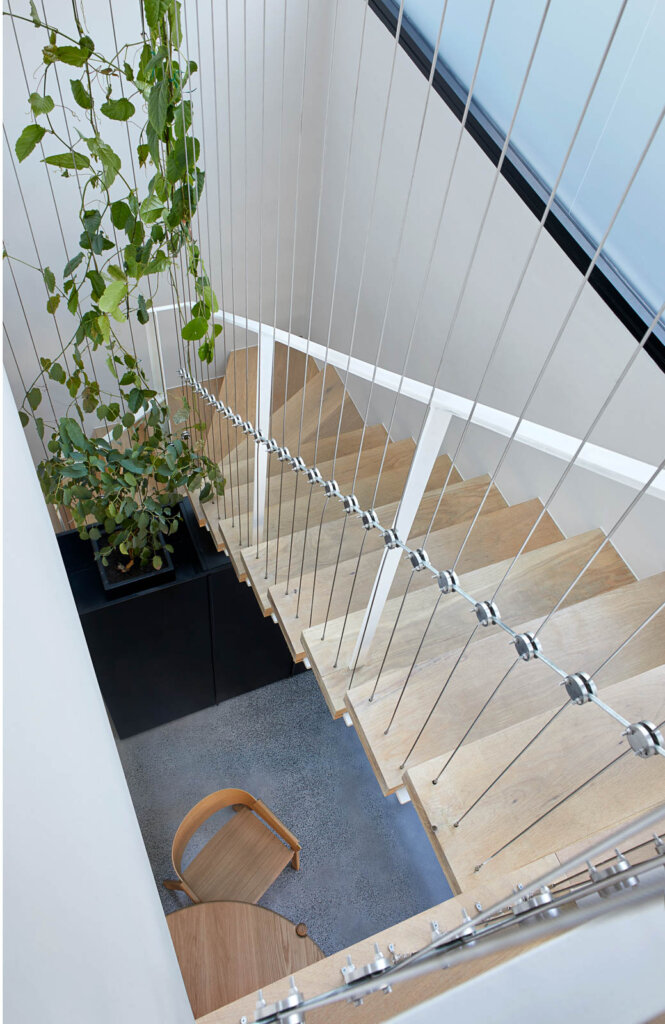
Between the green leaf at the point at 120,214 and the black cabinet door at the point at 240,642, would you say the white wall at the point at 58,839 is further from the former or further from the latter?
the black cabinet door at the point at 240,642

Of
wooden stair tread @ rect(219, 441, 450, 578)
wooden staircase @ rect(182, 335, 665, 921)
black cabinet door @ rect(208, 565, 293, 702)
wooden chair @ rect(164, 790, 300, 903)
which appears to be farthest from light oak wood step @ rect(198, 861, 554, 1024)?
black cabinet door @ rect(208, 565, 293, 702)

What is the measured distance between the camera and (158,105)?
1483 mm

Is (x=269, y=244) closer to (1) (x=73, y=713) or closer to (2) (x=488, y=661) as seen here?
(2) (x=488, y=661)

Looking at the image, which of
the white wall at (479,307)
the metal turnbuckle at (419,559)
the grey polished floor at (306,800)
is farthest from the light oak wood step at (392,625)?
the grey polished floor at (306,800)

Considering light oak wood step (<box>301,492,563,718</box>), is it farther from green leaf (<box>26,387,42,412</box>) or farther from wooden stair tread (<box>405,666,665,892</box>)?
green leaf (<box>26,387,42,412</box>)

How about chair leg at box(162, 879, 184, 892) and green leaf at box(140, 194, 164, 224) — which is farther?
chair leg at box(162, 879, 184, 892)

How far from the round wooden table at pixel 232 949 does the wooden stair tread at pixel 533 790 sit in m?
1.51

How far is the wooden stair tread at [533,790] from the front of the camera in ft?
4.32

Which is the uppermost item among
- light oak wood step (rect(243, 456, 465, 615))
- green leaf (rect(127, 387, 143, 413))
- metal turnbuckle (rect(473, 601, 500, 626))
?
green leaf (rect(127, 387, 143, 413))

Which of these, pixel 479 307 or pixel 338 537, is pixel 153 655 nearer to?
pixel 338 537

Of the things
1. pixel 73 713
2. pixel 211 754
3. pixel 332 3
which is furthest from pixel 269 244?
pixel 73 713

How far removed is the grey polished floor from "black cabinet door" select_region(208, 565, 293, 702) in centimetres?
14

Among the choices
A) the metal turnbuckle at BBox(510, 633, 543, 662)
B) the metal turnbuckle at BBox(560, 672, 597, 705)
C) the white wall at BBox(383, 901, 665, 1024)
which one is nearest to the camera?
the white wall at BBox(383, 901, 665, 1024)

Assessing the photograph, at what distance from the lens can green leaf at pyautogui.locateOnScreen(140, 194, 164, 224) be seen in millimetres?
1587
